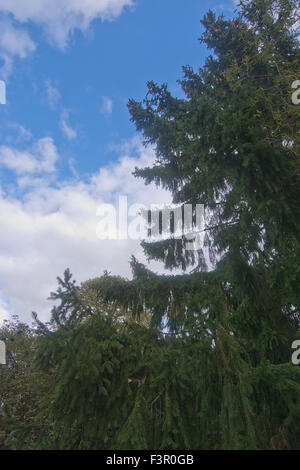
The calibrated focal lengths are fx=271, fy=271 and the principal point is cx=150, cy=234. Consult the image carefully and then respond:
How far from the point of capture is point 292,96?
4676 mm

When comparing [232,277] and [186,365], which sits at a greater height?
[232,277]

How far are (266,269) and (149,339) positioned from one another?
312cm

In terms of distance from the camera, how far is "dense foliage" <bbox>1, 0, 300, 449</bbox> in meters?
2.97

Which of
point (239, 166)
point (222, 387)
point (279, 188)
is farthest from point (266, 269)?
point (222, 387)

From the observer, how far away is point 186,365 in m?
3.14

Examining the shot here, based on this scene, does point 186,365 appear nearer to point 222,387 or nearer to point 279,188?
point 222,387

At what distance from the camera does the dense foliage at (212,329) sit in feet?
9.74

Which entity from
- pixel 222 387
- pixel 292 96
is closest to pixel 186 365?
pixel 222 387

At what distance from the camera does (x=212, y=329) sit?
11.2 ft

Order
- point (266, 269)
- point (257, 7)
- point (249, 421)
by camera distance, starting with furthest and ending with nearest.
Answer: point (257, 7) → point (266, 269) → point (249, 421)
